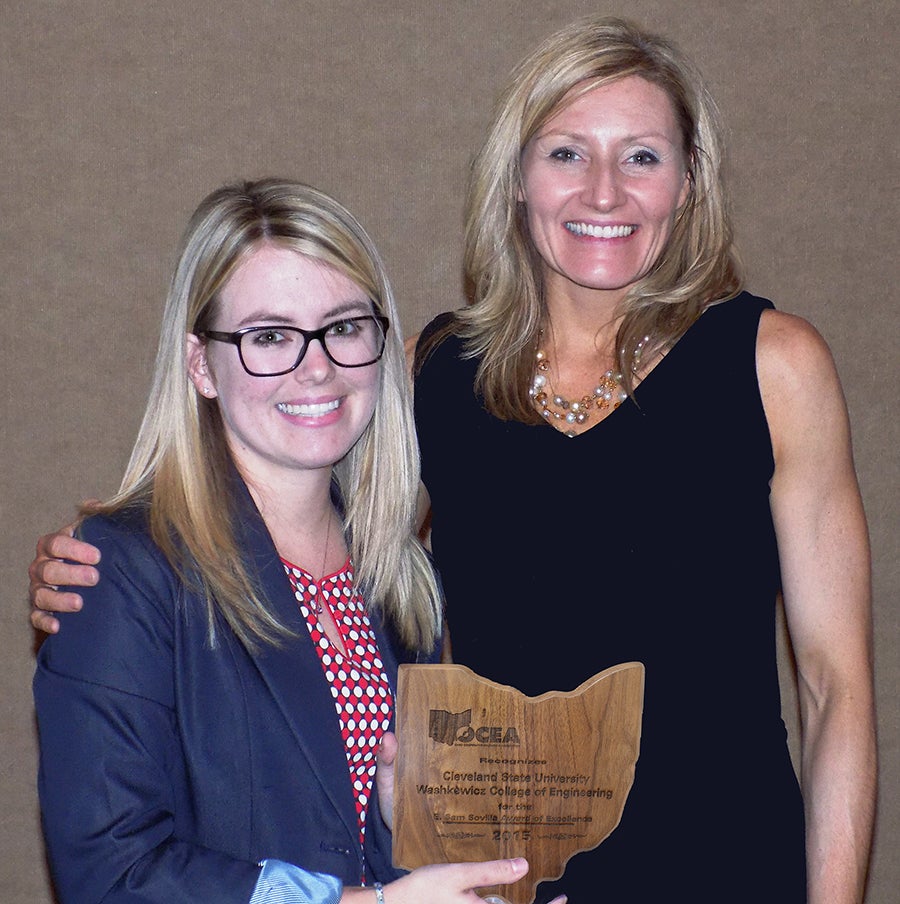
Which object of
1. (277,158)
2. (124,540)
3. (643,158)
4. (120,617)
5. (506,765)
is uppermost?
(277,158)

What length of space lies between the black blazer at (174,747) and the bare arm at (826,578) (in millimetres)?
833

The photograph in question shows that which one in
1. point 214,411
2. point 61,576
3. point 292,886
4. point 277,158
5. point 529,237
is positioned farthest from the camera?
point 277,158

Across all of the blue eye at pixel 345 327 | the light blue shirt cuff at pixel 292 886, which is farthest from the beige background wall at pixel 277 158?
the light blue shirt cuff at pixel 292 886

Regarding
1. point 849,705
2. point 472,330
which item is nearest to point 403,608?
point 472,330

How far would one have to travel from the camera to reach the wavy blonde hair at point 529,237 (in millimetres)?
2441

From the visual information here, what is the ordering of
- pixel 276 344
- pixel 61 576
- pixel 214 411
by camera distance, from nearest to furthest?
pixel 61 576, pixel 276 344, pixel 214 411

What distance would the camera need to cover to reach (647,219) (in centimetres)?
244

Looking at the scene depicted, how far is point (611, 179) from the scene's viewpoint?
2398 mm

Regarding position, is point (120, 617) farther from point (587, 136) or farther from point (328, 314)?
point (587, 136)

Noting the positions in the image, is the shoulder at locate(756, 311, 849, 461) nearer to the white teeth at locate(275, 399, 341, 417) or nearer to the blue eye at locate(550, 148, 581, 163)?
the blue eye at locate(550, 148, 581, 163)

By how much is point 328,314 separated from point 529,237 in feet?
2.13

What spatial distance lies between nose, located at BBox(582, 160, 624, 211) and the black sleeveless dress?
0.29 metres

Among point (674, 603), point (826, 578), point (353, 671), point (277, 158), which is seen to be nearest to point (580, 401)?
point (674, 603)

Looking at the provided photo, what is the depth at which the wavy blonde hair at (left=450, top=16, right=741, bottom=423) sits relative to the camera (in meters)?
2.44
